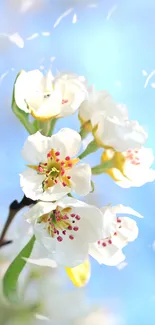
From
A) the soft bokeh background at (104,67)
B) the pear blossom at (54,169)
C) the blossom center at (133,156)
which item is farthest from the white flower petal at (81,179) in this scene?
the soft bokeh background at (104,67)

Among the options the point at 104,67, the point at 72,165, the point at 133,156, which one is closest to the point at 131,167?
the point at 133,156

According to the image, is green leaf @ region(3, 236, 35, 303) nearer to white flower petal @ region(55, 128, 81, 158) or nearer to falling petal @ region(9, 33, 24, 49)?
white flower petal @ region(55, 128, 81, 158)

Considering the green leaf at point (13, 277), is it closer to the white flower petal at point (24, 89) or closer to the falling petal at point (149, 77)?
the white flower petal at point (24, 89)

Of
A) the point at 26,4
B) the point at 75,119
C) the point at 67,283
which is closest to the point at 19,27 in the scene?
the point at 26,4

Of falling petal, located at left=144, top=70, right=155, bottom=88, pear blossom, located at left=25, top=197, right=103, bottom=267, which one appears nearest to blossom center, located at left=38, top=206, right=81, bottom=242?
pear blossom, located at left=25, top=197, right=103, bottom=267

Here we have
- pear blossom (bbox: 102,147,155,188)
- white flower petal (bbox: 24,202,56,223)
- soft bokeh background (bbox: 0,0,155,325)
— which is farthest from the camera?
soft bokeh background (bbox: 0,0,155,325)

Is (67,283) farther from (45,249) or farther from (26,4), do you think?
(26,4)
